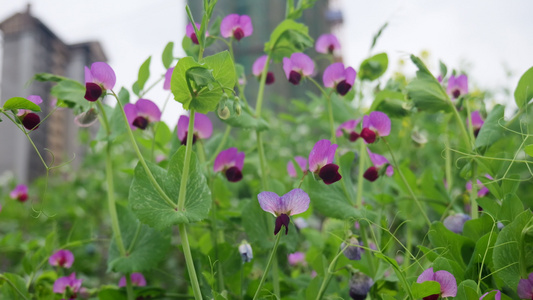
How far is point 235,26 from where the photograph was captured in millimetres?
783

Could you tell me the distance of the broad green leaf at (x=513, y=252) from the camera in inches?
20.8

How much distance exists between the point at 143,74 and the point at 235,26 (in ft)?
0.62

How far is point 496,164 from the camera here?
69 centimetres

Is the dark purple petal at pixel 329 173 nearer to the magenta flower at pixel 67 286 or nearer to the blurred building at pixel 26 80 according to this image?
the magenta flower at pixel 67 286

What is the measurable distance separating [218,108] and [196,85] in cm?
4

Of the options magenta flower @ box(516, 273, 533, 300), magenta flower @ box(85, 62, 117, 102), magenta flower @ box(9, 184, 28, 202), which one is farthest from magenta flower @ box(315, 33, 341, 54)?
magenta flower @ box(9, 184, 28, 202)

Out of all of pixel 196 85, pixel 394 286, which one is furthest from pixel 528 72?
pixel 196 85

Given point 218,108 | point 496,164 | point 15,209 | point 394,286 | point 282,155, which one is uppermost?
point 218,108

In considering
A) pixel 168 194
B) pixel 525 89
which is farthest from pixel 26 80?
pixel 525 89

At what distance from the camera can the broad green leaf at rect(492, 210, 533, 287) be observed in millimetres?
528

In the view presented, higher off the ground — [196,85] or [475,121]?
[196,85]

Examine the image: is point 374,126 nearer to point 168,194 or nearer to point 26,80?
point 168,194

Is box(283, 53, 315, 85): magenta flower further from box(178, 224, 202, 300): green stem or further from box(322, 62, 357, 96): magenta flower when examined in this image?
box(178, 224, 202, 300): green stem

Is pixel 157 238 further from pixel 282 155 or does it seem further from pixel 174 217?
pixel 282 155
